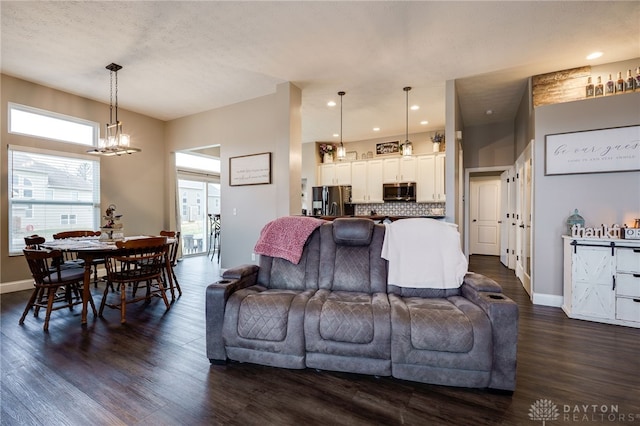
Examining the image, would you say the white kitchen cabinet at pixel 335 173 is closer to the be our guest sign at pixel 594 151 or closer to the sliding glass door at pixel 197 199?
the sliding glass door at pixel 197 199

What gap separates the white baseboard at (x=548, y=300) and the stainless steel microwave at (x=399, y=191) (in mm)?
3224

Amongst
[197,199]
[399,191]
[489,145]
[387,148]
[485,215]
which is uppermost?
[387,148]

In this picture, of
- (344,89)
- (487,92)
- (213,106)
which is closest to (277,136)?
(344,89)

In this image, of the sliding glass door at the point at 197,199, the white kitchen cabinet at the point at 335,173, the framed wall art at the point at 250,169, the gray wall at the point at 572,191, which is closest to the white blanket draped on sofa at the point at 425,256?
the gray wall at the point at 572,191

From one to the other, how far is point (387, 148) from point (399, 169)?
80cm

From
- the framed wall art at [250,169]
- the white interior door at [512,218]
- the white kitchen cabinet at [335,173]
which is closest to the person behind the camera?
the framed wall art at [250,169]

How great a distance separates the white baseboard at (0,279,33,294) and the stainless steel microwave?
21.6ft

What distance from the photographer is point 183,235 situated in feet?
23.1

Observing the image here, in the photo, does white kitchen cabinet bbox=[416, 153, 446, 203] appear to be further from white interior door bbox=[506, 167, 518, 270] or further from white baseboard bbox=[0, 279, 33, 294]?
white baseboard bbox=[0, 279, 33, 294]

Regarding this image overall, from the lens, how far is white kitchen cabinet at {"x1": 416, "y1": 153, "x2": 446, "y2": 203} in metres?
6.14

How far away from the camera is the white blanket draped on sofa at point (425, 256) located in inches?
87.6

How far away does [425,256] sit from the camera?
7.48ft

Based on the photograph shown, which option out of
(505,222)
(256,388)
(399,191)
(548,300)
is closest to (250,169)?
(399,191)

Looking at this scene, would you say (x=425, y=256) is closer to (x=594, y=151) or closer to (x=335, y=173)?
(x=594, y=151)
